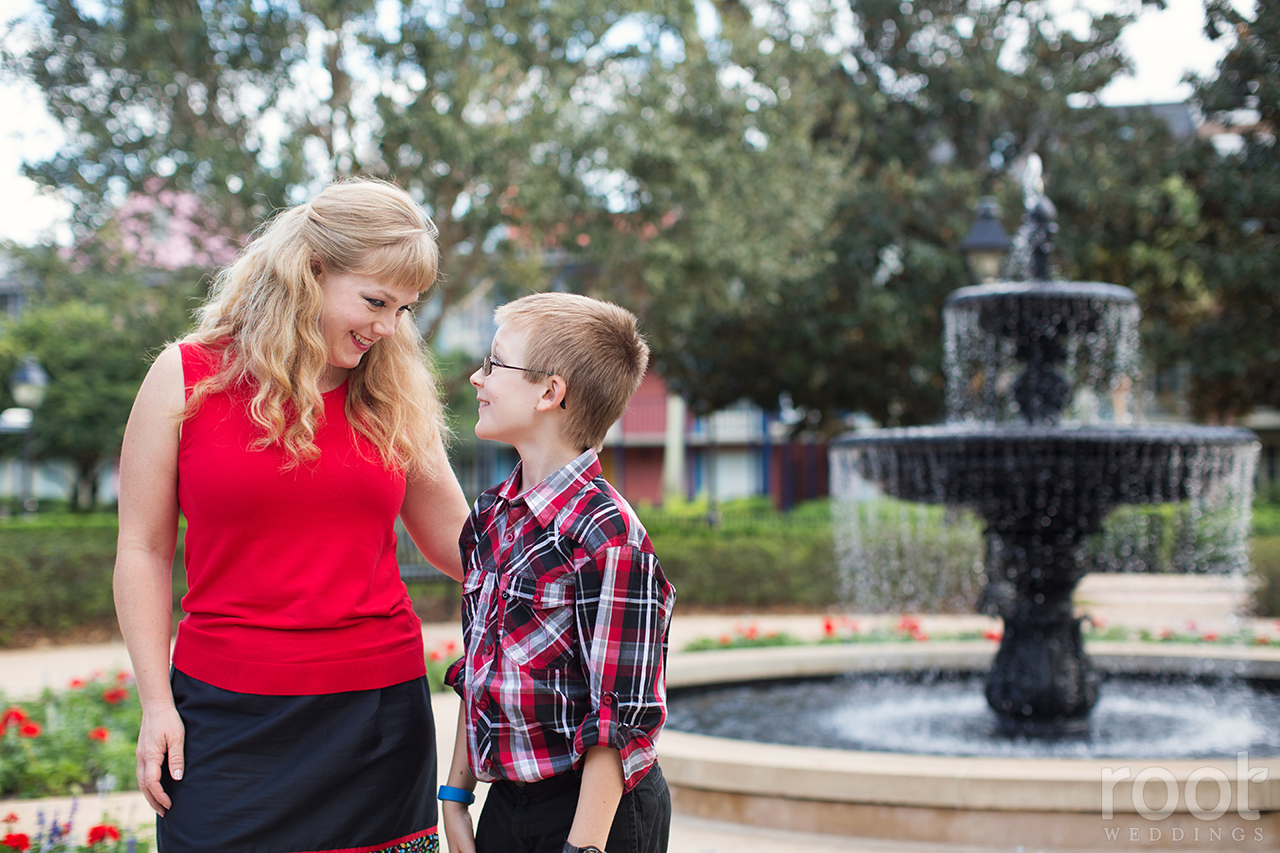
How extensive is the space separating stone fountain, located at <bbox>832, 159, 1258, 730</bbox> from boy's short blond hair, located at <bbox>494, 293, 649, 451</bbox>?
370 centimetres

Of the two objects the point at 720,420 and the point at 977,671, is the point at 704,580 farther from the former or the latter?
the point at 720,420

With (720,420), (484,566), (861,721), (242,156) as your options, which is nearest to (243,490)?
(484,566)

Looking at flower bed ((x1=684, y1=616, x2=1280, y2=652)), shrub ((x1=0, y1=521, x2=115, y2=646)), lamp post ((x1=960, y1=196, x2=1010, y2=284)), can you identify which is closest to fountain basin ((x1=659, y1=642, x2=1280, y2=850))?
flower bed ((x1=684, y1=616, x2=1280, y2=652))

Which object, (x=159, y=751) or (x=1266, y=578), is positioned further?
(x=1266, y=578)

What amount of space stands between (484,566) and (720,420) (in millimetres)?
33208

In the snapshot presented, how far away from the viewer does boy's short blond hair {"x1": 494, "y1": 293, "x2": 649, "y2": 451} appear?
6.27ft

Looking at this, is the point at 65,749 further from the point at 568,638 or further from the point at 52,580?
the point at 52,580

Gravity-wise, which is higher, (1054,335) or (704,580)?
(1054,335)

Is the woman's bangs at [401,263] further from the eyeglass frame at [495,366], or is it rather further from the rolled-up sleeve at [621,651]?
the rolled-up sleeve at [621,651]

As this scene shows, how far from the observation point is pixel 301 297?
1.96 meters

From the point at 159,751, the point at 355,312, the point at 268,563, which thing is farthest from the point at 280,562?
the point at 355,312

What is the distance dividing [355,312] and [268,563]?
473mm

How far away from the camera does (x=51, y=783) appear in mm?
4797

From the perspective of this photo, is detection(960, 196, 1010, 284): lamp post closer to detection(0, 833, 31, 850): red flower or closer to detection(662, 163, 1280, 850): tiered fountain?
detection(662, 163, 1280, 850): tiered fountain
